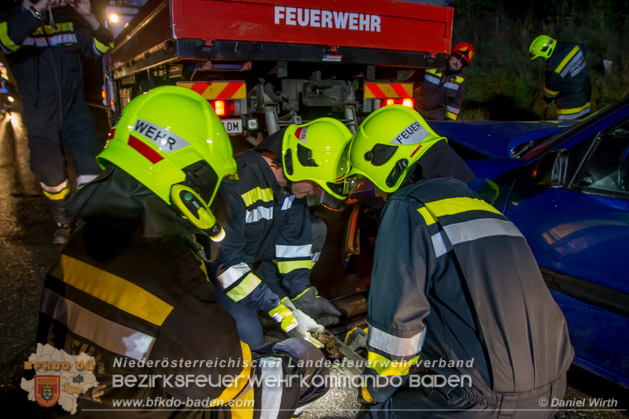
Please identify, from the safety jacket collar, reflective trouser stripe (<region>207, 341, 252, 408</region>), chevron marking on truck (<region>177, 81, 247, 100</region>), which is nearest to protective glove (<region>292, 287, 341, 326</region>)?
the safety jacket collar

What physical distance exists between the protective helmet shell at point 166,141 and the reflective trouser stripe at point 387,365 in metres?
0.80

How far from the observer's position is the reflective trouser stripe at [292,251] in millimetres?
2717

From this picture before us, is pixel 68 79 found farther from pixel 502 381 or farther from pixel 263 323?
pixel 502 381

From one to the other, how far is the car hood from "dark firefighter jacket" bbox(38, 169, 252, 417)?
2.40 meters

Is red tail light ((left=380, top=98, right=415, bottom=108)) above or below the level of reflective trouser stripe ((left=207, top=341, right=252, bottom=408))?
above

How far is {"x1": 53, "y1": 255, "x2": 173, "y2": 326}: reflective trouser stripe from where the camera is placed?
1062mm

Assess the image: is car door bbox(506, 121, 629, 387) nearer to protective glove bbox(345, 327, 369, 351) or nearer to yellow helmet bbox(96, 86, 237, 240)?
protective glove bbox(345, 327, 369, 351)

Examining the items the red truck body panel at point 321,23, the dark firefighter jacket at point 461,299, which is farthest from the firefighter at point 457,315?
the red truck body panel at point 321,23

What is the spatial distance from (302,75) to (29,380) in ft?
13.5

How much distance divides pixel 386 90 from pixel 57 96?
11.8ft

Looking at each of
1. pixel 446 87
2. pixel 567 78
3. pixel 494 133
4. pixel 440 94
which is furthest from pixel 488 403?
pixel 567 78

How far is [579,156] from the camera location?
2.26 meters

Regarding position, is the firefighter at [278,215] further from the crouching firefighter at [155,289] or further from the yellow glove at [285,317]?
the crouching firefighter at [155,289]

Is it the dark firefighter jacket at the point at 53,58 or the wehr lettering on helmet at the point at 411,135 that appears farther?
the dark firefighter jacket at the point at 53,58
